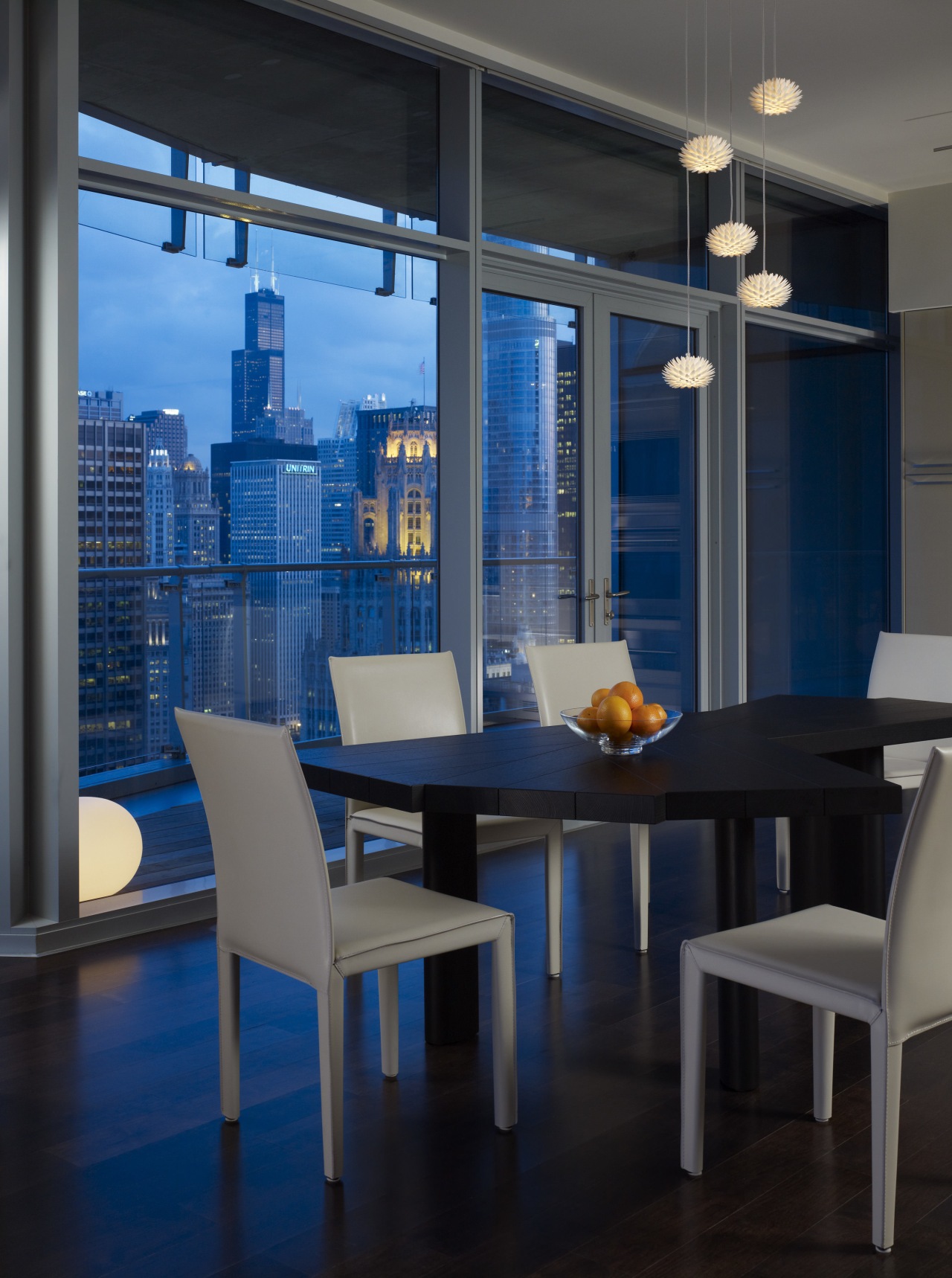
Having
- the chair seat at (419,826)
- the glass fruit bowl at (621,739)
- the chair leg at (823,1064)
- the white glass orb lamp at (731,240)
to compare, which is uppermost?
the white glass orb lamp at (731,240)

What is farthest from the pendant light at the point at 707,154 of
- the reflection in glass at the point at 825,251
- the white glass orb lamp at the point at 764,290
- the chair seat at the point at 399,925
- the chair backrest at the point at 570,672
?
the reflection in glass at the point at 825,251

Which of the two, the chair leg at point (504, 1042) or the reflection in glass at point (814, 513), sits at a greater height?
the reflection in glass at point (814, 513)

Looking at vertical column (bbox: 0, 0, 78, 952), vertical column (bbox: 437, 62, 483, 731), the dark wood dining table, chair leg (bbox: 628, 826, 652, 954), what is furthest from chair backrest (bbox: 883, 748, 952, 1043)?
vertical column (bbox: 437, 62, 483, 731)

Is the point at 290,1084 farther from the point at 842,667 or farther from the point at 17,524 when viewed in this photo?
the point at 842,667

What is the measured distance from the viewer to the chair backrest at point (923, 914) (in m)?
2.02

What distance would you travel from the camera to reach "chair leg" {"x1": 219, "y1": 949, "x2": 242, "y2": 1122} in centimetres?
254

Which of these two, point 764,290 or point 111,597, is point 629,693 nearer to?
point 764,290

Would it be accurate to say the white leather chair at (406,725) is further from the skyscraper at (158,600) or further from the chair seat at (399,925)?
the skyscraper at (158,600)

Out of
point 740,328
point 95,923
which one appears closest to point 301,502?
point 95,923

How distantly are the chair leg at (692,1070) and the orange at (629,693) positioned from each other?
2.27 feet

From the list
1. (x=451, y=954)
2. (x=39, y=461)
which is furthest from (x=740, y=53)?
(x=451, y=954)

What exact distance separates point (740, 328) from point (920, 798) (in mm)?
4733

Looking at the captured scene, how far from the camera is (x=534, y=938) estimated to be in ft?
12.6

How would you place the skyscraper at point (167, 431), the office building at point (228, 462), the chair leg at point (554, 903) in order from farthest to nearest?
the office building at point (228, 462)
the skyscraper at point (167, 431)
the chair leg at point (554, 903)
